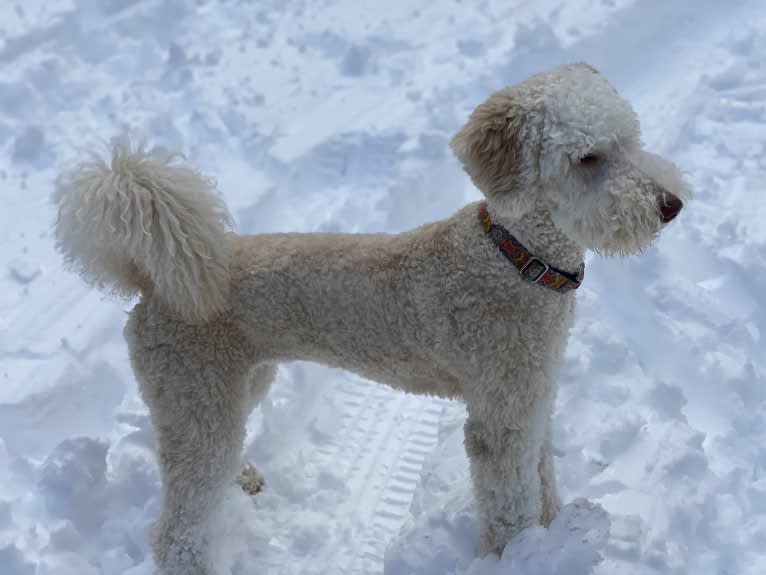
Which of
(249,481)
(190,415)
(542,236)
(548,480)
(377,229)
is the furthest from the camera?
(377,229)

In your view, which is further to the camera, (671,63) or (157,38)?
(157,38)

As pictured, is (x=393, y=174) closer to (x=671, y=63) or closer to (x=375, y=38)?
(x=375, y=38)

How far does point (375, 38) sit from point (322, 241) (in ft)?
13.1

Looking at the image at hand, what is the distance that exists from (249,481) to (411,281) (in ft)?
4.53

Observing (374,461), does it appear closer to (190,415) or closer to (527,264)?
(190,415)

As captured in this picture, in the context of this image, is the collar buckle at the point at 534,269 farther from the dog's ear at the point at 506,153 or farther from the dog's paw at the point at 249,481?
the dog's paw at the point at 249,481

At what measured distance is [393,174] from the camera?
16.7 ft

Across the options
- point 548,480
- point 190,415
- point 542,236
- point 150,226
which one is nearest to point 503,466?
point 548,480

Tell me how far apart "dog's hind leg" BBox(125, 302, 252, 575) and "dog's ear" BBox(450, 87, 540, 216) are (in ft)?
3.41

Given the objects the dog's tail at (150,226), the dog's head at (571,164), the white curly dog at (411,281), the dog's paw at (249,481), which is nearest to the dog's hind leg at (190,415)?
the white curly dog at (411,281)

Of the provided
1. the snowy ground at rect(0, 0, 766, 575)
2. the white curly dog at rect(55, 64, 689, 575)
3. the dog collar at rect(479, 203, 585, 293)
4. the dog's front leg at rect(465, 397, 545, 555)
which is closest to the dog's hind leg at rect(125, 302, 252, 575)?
the white curly dog at rect(55, 64, 689, 575)

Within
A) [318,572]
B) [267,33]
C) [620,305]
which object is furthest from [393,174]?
[318,572]

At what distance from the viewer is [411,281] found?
8.91ft

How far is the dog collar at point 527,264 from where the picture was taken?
2602 millimetres
